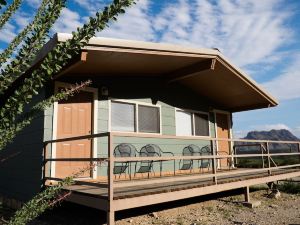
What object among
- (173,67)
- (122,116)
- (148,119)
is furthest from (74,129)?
(173,67)

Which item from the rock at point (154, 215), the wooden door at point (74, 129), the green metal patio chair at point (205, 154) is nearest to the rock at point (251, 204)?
the rock at point (154, 215)

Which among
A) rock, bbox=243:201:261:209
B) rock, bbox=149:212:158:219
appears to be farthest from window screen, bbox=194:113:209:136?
rock, bbox=149:212:158:219

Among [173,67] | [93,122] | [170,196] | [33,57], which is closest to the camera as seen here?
[33,57]

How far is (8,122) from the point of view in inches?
77.5

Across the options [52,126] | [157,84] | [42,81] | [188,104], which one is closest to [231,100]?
[188,104]

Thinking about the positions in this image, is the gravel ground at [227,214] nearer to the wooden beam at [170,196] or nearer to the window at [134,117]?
the wooden beam at [170,196]

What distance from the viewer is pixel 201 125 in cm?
1138

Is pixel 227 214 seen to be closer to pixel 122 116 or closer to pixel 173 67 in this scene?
pixel 122 116

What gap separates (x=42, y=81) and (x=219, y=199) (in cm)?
776

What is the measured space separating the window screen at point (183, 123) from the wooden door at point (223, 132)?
1863 millimetres

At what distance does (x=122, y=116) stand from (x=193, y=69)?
7.67ft

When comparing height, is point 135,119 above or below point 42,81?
above

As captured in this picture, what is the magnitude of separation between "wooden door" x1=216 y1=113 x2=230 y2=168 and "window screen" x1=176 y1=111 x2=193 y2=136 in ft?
6.11

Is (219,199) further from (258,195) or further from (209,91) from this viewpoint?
(209,91)
